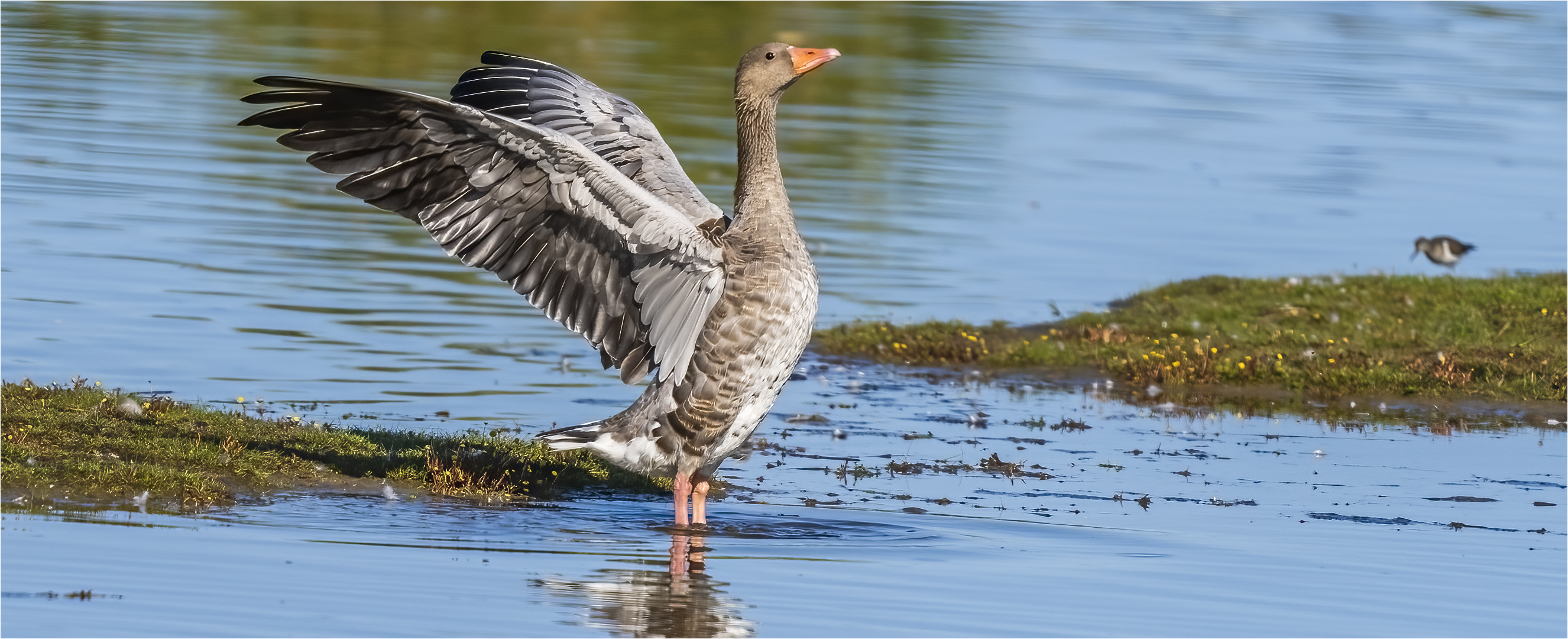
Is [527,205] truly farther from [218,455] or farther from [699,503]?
[218,455]

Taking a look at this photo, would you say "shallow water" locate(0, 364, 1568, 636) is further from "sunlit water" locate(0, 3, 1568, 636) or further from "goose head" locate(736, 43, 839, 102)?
"goose head" locate(736, 43, 839, 102)

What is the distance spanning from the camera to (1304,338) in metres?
14.5

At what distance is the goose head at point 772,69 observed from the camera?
30.1ft

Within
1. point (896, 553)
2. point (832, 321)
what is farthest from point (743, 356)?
point (832, 321)

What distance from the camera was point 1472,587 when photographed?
25.7ft

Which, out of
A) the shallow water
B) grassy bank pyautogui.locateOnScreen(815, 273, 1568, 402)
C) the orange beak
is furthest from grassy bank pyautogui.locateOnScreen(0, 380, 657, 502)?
grassy bank pyautogui.locateOnScreen(815, 273, 1568, 402)

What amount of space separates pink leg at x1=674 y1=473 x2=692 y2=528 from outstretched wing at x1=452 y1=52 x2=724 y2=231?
4.35 ft

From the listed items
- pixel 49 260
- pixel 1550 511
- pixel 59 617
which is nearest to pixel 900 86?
pixel 49 260

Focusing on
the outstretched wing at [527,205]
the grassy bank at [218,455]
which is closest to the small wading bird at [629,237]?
the outstretched wing at [527,205]

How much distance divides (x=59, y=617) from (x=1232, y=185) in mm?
21081

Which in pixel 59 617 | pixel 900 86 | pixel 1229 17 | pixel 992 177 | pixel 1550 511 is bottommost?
pixel 59 617

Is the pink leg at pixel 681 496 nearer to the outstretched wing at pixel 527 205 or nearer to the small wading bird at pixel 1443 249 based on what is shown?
the outstretched wing at pixel 527 205

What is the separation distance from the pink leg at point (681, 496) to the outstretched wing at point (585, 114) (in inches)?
52.2

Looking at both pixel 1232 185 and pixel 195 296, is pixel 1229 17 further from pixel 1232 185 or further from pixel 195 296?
pixel 195 296
